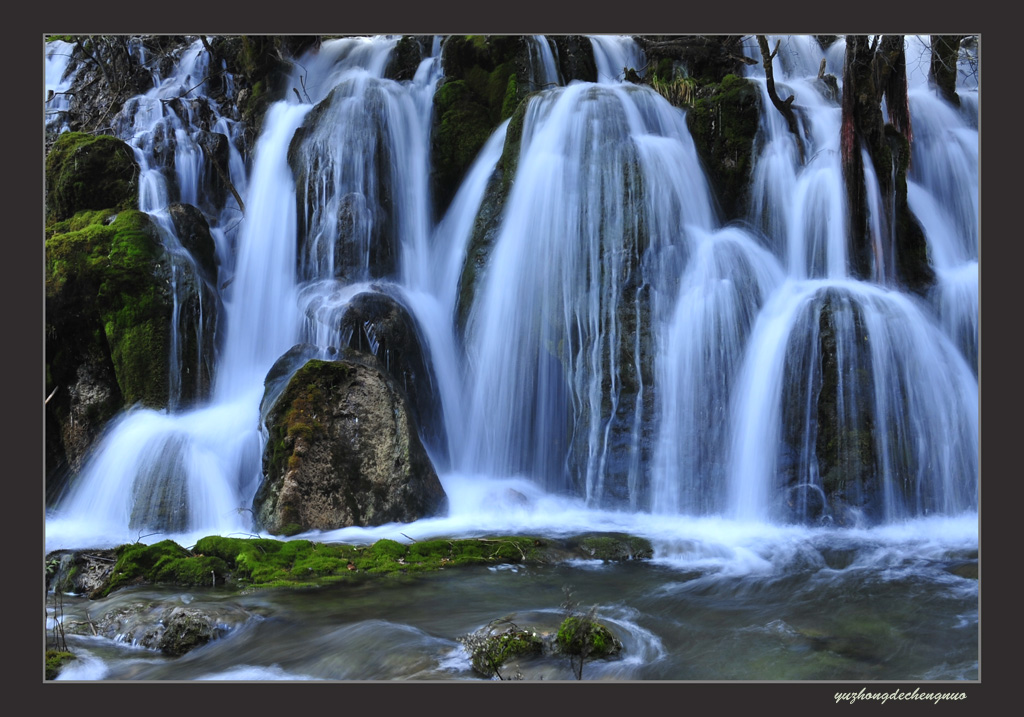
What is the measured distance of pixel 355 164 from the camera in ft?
37.5

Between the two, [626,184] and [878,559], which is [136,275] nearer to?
[626,184]

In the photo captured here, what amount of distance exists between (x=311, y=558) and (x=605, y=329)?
3.85 meters

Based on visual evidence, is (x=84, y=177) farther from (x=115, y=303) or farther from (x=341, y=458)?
(x=341, y=458)

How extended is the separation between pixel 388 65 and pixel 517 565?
7.98 m

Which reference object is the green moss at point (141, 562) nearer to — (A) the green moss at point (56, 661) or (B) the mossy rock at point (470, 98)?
(A) the green moss at point (56, 661)

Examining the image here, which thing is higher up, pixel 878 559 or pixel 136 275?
pixel 136 275

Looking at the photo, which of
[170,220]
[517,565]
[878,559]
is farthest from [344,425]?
[878,559]

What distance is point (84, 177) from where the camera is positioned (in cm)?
1111

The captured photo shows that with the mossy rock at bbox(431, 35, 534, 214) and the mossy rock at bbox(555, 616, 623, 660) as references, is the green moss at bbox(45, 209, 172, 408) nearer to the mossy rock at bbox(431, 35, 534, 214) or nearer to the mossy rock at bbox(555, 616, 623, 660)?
the mossy rock at bbox(431, 35, 534, 214)

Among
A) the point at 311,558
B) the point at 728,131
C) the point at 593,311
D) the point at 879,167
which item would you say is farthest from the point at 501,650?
the point at 728,131

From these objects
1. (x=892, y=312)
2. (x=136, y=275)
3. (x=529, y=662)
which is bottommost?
(x=529, y=662)

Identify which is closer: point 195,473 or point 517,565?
point 517,565

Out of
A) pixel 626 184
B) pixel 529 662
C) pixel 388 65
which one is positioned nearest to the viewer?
pixel 529 662

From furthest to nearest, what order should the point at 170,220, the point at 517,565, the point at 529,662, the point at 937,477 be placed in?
1. the point at 170,220
2. the point at 937,477
3. the point at 517,565
4. the point at 529,662
